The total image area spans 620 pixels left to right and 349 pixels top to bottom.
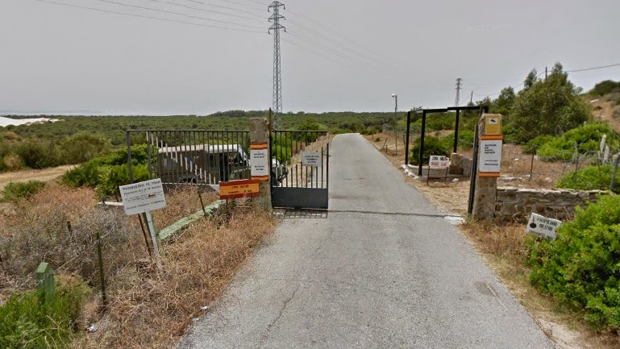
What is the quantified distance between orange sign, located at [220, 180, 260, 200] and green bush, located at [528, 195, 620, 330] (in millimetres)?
5291

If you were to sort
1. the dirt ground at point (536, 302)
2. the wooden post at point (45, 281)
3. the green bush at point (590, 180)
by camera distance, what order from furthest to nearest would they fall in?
the green bush at point (590, 180) → the dirt ground at point (536, 302) → the wooden post at point (45, 281)

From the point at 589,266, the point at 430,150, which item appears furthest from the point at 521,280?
the point at 430,150

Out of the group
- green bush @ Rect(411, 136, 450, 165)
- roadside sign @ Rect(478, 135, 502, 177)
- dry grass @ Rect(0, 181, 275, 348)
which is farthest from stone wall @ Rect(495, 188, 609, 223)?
green bush @ Rect(411, 136, 450, 165)

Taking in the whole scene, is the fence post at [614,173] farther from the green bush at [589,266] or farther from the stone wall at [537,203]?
the green bush at [589,266]

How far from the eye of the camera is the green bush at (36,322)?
263cm

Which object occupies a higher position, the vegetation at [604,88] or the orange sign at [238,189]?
the vegetation at [604,88]

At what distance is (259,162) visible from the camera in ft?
24.1

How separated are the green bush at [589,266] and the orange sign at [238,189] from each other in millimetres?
5291

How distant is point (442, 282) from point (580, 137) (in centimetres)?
1750

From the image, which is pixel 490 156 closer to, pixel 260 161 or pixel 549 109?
pixel 260 161

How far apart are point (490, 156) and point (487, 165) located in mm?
205

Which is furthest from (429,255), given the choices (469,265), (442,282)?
(442,282)

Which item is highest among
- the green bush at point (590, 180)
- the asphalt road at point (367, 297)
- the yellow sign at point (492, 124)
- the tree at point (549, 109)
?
the tree at point (549, 109)

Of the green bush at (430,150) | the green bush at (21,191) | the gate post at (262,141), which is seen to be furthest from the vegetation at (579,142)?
the green bush at (21,191)
